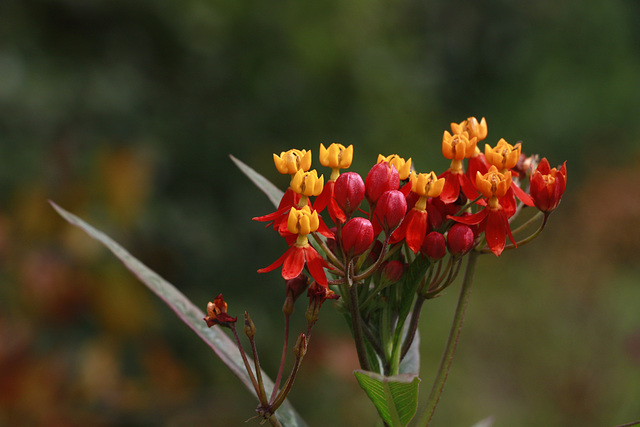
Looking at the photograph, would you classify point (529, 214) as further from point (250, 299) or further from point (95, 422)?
point (95, 422)

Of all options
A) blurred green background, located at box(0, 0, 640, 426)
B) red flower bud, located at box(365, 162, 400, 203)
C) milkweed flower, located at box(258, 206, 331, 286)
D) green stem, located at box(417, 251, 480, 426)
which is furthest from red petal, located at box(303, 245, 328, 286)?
blurred green background, located at box(0, 0, 640, 426)

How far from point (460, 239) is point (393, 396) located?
21 centimetres

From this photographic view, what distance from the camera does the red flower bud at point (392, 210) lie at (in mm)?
749

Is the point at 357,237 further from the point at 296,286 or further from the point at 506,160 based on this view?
the point at 506,160

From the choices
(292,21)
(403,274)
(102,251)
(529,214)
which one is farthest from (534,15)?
(403,274)

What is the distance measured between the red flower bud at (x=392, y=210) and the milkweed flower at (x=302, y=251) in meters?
0.08

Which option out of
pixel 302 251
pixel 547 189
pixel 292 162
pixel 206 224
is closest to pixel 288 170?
pixel 292 162

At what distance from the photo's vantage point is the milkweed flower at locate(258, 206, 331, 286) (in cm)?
75

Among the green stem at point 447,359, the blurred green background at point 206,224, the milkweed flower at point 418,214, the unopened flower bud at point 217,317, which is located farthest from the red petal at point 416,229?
the blurred green background at point 206,224

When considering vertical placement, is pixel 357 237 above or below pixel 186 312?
above

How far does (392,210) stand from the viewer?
2.46 ft

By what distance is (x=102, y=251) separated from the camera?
84.2 inches

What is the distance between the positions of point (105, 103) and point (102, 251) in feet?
3.02

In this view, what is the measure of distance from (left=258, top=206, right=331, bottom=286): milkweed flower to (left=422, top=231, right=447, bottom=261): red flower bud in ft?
0.42
